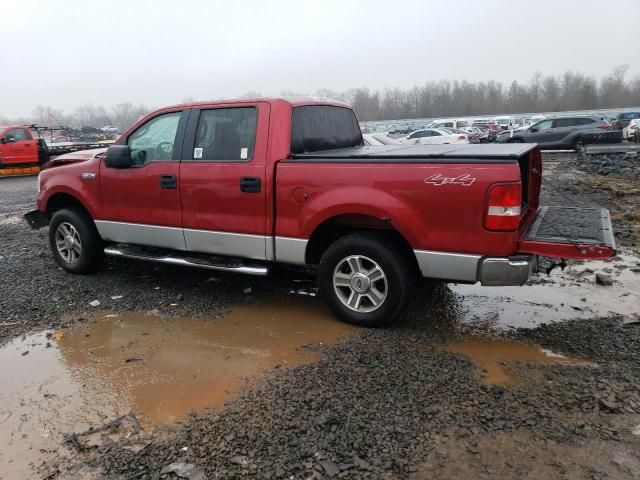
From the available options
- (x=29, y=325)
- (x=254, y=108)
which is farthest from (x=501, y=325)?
(x=29, y=325)

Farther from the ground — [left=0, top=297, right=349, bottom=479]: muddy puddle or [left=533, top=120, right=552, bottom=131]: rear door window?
[left=533, top=120, right=552, bottom=131]: rear door window

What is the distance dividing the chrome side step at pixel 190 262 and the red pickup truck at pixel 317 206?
2 cm

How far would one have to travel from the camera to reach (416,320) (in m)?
4.74

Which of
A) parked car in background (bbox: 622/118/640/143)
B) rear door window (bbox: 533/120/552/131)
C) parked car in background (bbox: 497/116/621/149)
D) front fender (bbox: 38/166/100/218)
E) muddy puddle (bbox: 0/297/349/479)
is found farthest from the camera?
rear door window (bbox: 533/120/552/131)

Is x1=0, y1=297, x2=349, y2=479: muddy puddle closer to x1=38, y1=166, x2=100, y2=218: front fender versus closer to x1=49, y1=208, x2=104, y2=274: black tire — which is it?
x1=49, y1=208, x2=104, y2=274: black tire

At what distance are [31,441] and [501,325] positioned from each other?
3715 millimetres

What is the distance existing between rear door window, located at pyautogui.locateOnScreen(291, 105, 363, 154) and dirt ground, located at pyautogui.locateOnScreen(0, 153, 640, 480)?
1.59 metres

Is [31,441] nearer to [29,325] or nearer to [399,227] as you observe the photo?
[29,325]

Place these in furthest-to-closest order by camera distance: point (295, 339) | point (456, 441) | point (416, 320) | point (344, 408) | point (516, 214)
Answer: point (416, 320) → point (295, 339) → point (516, 214) → point (344, 408) → point (456, 441)

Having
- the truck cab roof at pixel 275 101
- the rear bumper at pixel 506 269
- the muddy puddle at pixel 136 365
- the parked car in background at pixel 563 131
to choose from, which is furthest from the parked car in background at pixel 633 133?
the muddy puddle at pixel 136 365

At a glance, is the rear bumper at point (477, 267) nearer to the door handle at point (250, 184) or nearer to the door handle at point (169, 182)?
the door handle at point (250, 184)

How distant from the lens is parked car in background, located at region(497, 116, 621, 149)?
22453 mm

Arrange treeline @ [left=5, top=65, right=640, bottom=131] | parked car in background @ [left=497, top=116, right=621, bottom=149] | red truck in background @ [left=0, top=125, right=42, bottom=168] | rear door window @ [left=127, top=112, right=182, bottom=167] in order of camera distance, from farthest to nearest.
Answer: treeline @ [left=5, top=65, right=640, bottom=131] < parked car in background @ [left=497, top=116, right=621, bottom=149] < red truck in background @ [left=0, top=125, right=42, bottom=168] < rear door window @ [left=127, top=112, right=182, bottom=167]

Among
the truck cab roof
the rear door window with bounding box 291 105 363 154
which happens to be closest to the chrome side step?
the rear door window with bounding box 291 105 363 154
